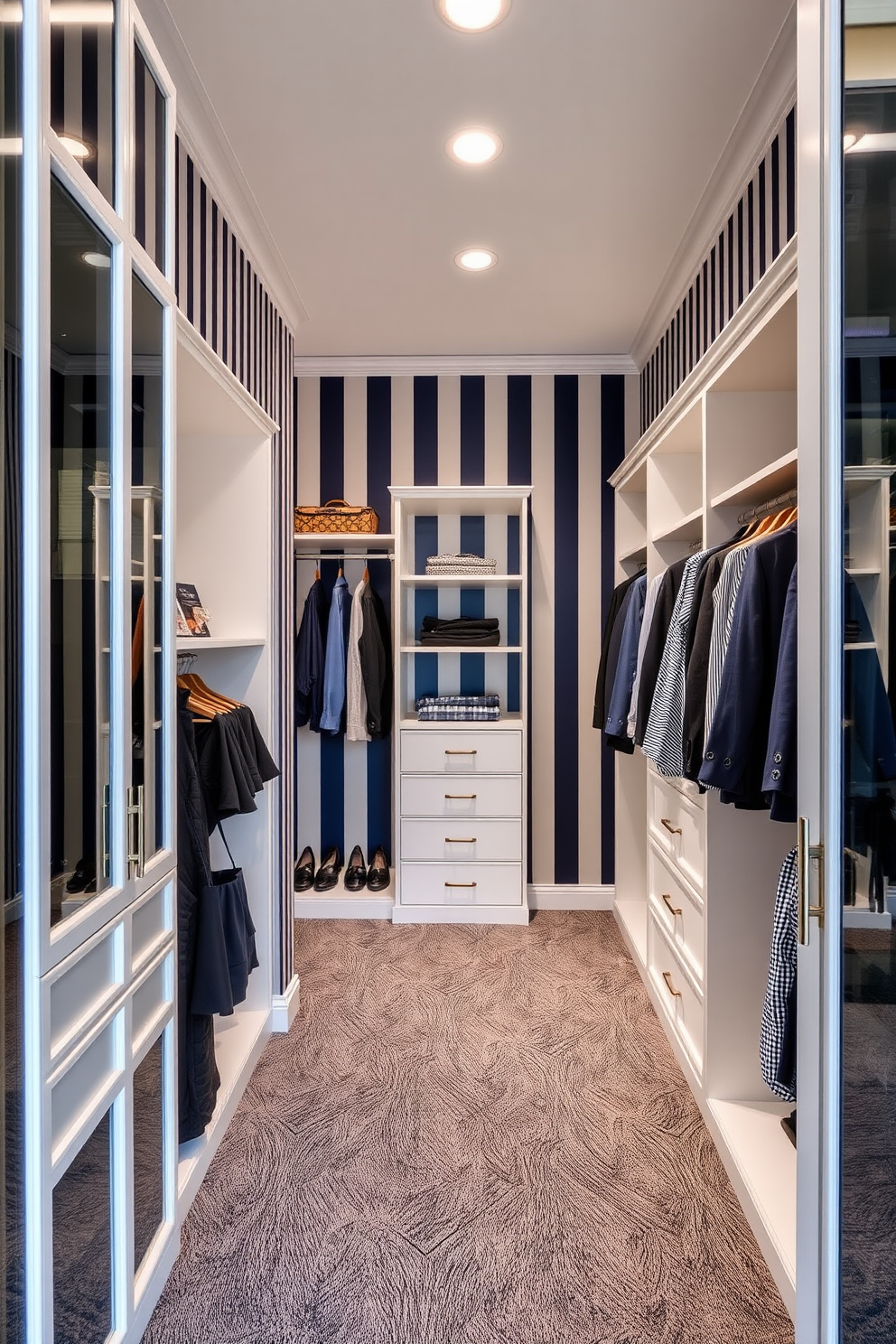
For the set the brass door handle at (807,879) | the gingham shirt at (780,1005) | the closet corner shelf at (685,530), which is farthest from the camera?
the closet corner shelf at (685,530)

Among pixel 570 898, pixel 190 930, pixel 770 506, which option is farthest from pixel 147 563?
pixel 570 898

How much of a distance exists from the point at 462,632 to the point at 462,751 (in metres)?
0.60

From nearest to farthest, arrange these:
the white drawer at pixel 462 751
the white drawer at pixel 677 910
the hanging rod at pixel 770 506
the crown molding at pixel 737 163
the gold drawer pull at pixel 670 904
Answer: the crown molding at pixel 737 163 < the hanging rod at pixel 770 506 < the white drawer at pixel 677 910 < the gold drawer pull at pixel 670 904 < the white drawer at pixel 462 751

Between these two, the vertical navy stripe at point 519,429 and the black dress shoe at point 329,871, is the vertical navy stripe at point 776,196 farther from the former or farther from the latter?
the black dress shoe at point 329,871

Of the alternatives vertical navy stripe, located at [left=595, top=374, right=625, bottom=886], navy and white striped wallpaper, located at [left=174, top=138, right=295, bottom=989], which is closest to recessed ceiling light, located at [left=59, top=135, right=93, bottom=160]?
navy and white striped wallpaper, located at [left=174, top=138, right=295, bottom=989]

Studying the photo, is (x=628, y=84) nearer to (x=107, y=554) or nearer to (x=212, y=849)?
(x=107, y=554)

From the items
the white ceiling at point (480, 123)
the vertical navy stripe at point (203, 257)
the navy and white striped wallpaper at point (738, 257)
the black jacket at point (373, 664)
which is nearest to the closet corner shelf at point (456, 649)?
the black jacket at point (373, 664)

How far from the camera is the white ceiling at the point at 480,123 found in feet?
5.77

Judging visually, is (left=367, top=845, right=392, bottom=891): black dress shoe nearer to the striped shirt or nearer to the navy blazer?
the striped shirt

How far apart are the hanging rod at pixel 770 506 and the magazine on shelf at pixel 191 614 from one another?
5.09ft

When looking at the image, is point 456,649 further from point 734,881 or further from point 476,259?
point 734,881

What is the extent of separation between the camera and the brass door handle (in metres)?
1.06

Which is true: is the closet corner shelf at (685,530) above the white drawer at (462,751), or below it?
above

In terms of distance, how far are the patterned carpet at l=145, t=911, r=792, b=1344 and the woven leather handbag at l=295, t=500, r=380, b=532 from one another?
2.12 meters
